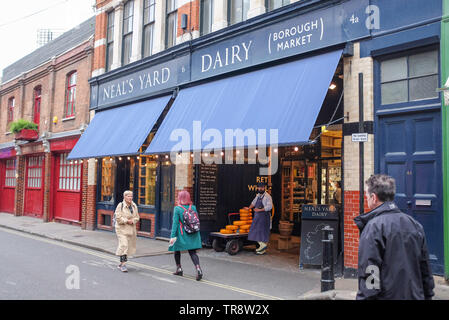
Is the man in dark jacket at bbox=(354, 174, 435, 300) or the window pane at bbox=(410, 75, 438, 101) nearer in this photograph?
the man in dark jacket at bbox=(354, 174, 435, 300)

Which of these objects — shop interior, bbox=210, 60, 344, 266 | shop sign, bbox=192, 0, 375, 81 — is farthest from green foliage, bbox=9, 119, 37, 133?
shop interior, bbox=210, 60, 344, 266

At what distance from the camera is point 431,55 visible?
296 inches

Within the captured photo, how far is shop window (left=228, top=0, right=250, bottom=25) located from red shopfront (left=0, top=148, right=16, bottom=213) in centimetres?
A: 1714

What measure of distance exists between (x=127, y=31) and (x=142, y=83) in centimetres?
306

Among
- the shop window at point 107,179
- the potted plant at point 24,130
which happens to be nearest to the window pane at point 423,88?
the shop window at point 107,179

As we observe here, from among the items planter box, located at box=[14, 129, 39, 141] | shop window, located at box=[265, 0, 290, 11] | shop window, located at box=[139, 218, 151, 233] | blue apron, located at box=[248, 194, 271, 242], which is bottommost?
shop window, located at box=[139, 218, 151, 233]

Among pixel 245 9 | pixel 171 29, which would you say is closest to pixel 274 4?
pixel 245 9

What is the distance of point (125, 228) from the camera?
29.1 feet

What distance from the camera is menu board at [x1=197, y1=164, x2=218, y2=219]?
39.3 ft

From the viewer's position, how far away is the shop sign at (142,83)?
12.7 m

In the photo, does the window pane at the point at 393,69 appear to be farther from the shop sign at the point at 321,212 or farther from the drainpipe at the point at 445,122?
the shop sign at the point at 321,212

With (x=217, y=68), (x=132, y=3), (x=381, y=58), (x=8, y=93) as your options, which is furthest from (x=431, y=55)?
(x=8, y=93)

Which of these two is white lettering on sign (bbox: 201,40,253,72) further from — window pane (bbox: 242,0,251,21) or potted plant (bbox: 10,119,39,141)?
potted plant (bbox: 10,119,39,141)

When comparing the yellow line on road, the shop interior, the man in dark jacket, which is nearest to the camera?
the man in dark jacket
